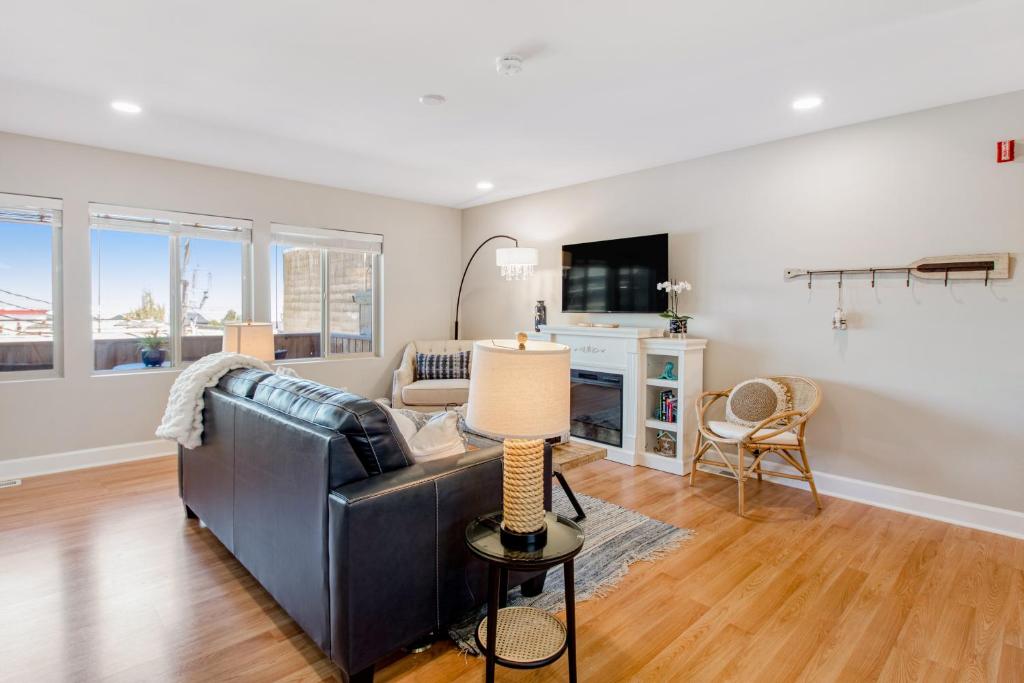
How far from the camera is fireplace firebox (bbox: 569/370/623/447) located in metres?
4.33

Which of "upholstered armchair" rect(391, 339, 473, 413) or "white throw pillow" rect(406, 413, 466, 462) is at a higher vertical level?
"white throw pillow" rect(406, 413, 466, 462)

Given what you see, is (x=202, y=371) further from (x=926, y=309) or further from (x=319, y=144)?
(x=926, y=309)

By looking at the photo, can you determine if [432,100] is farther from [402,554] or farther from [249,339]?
[402,554]

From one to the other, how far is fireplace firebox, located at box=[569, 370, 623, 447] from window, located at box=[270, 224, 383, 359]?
2.37m

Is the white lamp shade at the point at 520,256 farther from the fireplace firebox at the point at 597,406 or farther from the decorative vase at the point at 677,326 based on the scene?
the decorative vase at the point at 677,326

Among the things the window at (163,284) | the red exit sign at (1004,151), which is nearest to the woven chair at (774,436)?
the red exit sign at (1004,151)

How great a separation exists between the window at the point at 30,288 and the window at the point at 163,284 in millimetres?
241

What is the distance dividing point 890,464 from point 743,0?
9.46ft

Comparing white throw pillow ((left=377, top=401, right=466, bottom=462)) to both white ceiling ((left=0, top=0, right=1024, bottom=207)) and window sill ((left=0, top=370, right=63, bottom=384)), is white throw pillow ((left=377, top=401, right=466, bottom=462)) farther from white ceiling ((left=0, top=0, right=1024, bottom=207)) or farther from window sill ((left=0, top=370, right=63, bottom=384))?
window sill ((left=0, top=370, right=63, bottom=384))

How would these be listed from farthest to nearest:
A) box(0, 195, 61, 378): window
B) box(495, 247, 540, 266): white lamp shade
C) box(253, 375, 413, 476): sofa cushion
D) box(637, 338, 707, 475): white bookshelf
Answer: box(495, 247, 540, 266): white lamp shade, box(637, 338, 707, 475): white bookshelf, box(0, 195, 61, 378): window, box(253, 375, 413, 476): sofa cushion

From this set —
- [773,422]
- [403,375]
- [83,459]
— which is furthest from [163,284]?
[773,422]

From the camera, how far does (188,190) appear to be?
14.3 ft

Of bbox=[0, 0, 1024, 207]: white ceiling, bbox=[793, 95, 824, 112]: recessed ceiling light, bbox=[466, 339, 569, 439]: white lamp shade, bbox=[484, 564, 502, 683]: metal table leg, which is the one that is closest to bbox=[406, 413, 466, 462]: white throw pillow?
bbox=[466, 339, 569, 439]: white lamp shade

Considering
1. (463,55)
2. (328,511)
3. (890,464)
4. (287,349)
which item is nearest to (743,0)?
(463,55)
